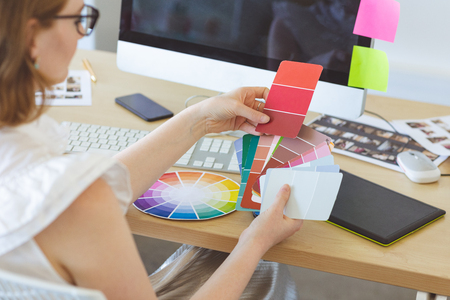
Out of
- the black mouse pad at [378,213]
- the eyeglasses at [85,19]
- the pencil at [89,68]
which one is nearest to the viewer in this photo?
the eyeglasses at [85,19]

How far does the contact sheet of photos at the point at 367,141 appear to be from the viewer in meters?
0.99

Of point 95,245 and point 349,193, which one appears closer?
point 95,245

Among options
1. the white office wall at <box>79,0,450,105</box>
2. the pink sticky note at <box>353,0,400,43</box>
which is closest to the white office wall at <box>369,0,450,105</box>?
the white office wall at <box>79,0,450,105</box>

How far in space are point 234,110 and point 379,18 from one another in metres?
0.35

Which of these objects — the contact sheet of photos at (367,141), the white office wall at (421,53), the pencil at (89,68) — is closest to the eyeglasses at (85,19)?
the contact sheet of photos at (367,141)

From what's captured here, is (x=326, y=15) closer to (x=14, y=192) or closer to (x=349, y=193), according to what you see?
(x=349, y=193)

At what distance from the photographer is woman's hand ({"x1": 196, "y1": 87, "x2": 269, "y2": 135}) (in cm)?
85

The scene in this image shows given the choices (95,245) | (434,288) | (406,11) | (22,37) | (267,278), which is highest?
(406,11)

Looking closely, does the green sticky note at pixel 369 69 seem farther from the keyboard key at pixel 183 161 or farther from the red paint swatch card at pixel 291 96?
the keyboard key at pixel 183 161

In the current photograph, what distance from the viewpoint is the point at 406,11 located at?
149 centimetres

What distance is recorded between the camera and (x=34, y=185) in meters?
0.44

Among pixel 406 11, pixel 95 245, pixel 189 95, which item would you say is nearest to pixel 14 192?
pixel 95 245

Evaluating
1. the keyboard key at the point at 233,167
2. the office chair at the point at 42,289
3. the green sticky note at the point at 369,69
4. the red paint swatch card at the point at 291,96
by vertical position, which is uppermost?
the green sticky note at the point at 369,69

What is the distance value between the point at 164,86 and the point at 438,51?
0.99 metres
